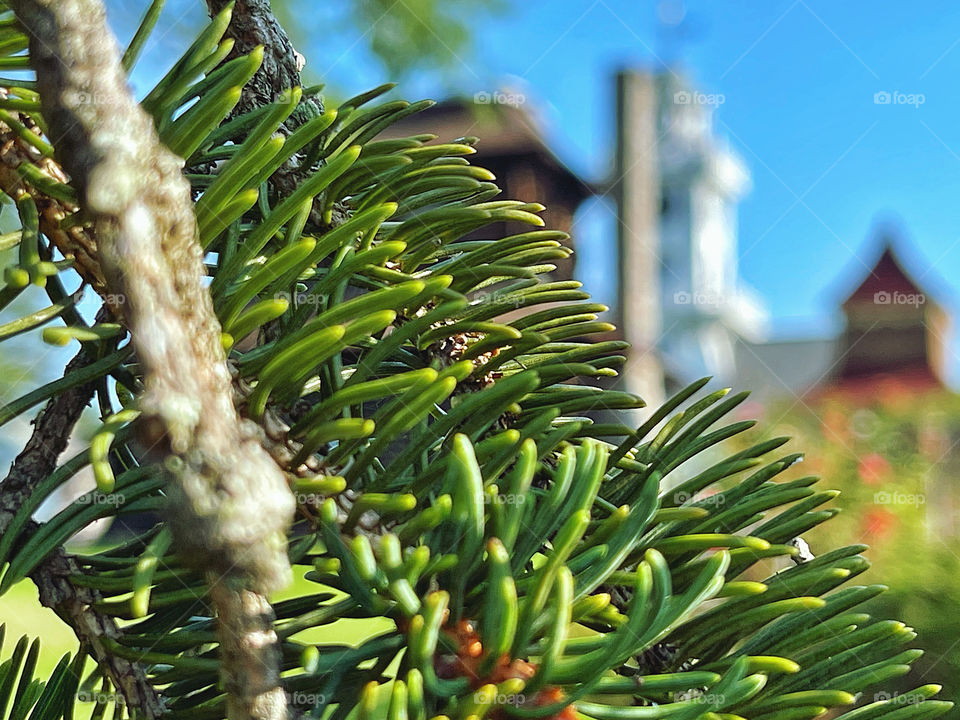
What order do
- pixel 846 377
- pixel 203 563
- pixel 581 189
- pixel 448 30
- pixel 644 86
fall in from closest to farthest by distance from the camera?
1. pixel 203 563
2. pixel 448 30
3. pixel 644 86
4. pixel 581 189
5. pixel 846 377

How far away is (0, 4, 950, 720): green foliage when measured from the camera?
10 centimetres

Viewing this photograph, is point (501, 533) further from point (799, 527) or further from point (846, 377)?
point (846, 377)

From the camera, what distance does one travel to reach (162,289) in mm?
88

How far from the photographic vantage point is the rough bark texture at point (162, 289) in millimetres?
80

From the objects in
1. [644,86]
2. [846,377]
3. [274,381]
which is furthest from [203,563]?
[846,377]

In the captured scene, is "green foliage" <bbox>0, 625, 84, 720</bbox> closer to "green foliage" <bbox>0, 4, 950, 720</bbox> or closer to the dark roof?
"green foliage" <bbox>0, 4, 950, 720</bbox>

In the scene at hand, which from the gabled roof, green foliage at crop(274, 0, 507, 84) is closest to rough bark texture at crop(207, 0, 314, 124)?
green foliage at crop(274, 0, 507, 84)

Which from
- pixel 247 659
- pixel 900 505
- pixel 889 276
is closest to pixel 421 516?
pixel 247 659

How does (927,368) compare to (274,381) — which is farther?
(927,368)

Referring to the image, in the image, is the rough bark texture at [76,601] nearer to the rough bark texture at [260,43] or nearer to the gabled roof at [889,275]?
the rough bark texture at [260,43]

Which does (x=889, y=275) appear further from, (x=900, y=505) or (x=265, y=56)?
(x=265, y=56)

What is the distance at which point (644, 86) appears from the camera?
217 centimetres

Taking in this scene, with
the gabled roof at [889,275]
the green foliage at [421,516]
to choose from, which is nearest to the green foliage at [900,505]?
the green foliage at [421,516]

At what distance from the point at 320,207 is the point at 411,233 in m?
0.02
